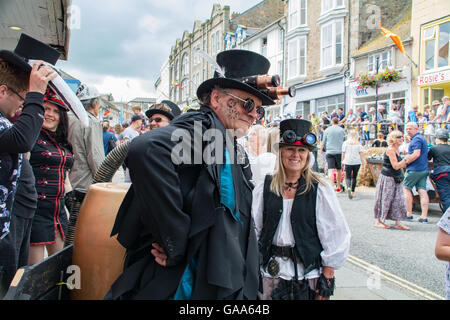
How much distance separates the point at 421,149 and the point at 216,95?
6537 mm

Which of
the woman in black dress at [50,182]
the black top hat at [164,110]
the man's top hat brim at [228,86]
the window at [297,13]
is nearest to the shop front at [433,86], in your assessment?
the window at [297,13]

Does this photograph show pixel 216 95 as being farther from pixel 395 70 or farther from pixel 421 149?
pixel 395 70

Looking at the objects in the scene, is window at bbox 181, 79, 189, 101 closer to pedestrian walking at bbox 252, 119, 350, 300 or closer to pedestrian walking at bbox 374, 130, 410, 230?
pedestrian walking at bbox 374, 130, 410, 230

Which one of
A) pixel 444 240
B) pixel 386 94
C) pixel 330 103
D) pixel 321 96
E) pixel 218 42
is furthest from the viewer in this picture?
pixel 218 42

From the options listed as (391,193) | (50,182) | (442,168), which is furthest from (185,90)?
(50,182)

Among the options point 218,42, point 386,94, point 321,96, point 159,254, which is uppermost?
point 218,42

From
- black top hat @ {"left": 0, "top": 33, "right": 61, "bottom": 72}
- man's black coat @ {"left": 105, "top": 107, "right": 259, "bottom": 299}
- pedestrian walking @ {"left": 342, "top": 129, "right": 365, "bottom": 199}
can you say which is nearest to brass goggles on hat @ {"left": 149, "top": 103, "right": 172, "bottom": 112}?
black top hat @ {"left": 0, "top": 33, "right": 61, "bottom": 72}

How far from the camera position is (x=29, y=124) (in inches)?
67.9

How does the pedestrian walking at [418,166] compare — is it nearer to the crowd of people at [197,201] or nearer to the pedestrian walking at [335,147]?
the pedestrian walking at [335,147]

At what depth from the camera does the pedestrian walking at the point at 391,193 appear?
6309 mm

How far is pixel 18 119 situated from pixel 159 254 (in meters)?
1.08

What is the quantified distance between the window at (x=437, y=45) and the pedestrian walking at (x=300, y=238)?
55.3 feet

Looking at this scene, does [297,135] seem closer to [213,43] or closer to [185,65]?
[213,43]

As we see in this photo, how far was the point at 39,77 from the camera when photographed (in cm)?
175
